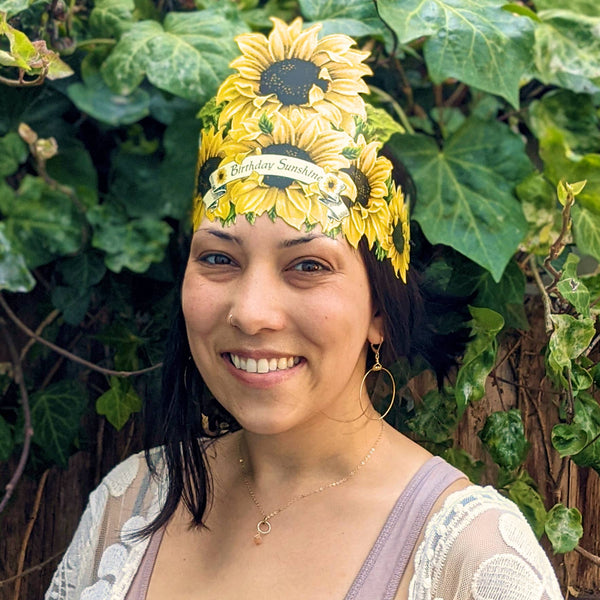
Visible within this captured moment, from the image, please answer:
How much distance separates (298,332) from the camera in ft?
4.18

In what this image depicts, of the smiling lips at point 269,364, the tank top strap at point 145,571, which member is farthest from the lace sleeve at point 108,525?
the smiling lips at point 269,364

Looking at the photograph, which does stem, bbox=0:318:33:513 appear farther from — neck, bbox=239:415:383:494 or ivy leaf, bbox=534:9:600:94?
ivy leaf, bbox=534:9:600:94

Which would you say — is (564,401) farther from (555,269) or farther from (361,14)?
(361,14)

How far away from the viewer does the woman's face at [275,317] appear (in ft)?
4.15

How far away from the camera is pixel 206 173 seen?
4.57 feet

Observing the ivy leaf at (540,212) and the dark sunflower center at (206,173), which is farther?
the ivy leaf at (540,212)

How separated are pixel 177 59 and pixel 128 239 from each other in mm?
356

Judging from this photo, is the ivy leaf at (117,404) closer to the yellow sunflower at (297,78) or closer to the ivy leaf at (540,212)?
the yellow sunflower at (297,78)

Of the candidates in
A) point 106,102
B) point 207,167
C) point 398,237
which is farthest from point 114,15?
point 398,237

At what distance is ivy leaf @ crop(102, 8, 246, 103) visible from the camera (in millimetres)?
1616

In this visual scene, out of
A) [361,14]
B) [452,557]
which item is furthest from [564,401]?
[361,14]

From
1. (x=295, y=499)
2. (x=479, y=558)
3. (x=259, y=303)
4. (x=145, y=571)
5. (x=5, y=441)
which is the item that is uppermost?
(x=259, y=303)

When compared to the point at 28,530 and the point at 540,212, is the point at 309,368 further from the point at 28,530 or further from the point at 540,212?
the point at 28,530

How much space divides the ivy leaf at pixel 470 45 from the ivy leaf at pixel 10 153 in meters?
0.72
